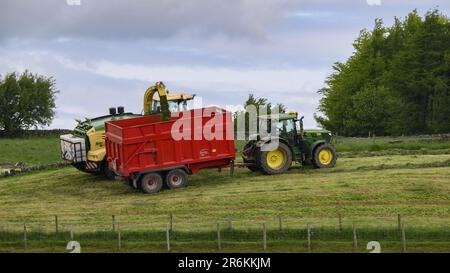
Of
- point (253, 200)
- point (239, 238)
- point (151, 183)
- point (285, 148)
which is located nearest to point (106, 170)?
point (151, 183)

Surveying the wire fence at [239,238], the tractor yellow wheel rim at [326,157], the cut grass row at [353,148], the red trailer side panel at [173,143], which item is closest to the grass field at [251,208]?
the wire fence at [239,238]

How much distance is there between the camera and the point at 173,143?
31609 mm

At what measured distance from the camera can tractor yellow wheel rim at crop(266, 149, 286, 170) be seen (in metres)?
33.8

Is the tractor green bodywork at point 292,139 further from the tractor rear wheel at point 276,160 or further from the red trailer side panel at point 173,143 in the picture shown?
the red trailer side panel at point 173,143

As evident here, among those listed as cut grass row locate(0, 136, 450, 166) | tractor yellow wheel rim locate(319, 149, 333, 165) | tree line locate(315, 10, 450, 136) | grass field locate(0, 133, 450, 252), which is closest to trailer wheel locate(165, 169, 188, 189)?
grass field locate(0, 133, 450, 252)

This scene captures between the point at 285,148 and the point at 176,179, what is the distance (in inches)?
179

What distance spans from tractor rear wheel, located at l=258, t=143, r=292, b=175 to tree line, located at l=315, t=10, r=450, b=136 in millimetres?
27213

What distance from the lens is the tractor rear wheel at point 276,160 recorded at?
3350cm

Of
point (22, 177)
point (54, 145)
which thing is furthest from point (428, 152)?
point (54, 145)

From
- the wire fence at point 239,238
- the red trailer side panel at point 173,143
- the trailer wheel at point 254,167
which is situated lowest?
the wire fence at point 239,238

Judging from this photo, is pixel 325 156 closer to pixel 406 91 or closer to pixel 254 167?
pixel 254 167

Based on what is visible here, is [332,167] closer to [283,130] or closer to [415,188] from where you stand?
[283,130]

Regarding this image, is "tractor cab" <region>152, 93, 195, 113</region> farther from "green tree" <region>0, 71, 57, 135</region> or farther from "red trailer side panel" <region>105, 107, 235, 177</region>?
"green tree" <region>0, 71, 57, 135</region>

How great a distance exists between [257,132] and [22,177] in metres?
11.9
